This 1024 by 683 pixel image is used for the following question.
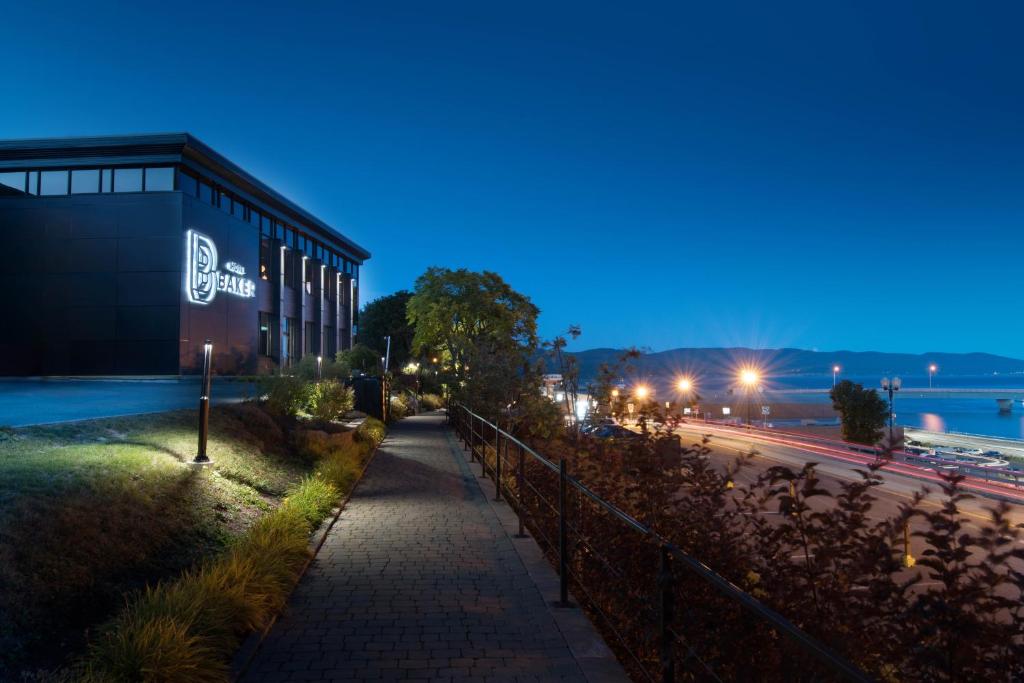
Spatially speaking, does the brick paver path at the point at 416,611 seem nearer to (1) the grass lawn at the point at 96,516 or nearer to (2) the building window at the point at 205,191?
(1) the grass lawn at the point at 96,516

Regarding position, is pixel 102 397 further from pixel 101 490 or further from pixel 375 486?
pixel 101 490

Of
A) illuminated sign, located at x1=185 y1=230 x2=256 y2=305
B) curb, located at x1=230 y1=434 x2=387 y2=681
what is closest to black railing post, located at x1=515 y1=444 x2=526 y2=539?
A: curb, located at x1=230 y1=434 x2=387 y2=681

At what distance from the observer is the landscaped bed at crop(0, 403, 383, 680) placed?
13.8ft

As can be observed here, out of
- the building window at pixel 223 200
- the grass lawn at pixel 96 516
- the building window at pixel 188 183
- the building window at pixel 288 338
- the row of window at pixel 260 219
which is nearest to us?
the grass lawn at pixel 96 516

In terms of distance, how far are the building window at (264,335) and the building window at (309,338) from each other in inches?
219

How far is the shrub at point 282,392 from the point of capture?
1617cm

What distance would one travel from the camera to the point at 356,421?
20.8 m

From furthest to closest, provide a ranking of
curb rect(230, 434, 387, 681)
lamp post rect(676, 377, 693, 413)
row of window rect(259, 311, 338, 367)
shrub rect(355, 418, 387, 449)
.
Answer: row of window rect(259, 311, 338, 367)
shrub rect(355, 418, 387, 449)
lamp post rect(676, 377, 693, 413)
curb rect(230, 434, 387, 681)

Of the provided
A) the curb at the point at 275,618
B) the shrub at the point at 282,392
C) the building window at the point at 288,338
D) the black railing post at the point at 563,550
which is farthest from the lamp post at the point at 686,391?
the building window at the point at 288,338

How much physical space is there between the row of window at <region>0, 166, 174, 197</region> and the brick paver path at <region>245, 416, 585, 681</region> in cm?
2514

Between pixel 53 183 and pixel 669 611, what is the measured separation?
33.4 metres

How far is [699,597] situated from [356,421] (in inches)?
689

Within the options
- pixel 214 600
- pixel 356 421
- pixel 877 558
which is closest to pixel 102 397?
pixel 356 421

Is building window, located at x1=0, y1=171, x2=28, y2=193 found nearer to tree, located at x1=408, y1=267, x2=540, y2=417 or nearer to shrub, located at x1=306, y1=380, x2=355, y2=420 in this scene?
tree, located at x1=408, y1=267, x2=540, y2=417
